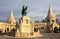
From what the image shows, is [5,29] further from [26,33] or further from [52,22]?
[26,33]

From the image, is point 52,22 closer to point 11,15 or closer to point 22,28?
point 11,15

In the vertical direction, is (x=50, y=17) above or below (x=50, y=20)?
above

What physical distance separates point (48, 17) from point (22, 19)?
29.0 metres

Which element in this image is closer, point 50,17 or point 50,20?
point 50,17

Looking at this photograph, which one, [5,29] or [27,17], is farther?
[5,29]

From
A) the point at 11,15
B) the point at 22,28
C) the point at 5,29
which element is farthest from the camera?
the point at 11,15

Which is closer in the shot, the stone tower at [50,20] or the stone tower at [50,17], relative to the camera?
the stone tower at [50,20]

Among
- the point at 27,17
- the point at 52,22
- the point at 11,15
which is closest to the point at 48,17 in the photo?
the point at 52,22

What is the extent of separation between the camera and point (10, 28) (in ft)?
184

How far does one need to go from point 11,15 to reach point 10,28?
19.3ft

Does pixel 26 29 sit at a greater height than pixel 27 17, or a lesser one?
lesser

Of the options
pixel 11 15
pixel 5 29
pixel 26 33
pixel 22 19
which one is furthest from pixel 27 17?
pixel 11 15

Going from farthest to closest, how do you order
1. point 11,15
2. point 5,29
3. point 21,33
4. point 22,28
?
point 11,15 < point 5,29 < point 22,28 < point 21,33

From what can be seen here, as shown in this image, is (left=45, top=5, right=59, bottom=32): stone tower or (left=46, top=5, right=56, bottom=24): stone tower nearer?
(left=45, top=5, right=59, bottom=32): stone tower
